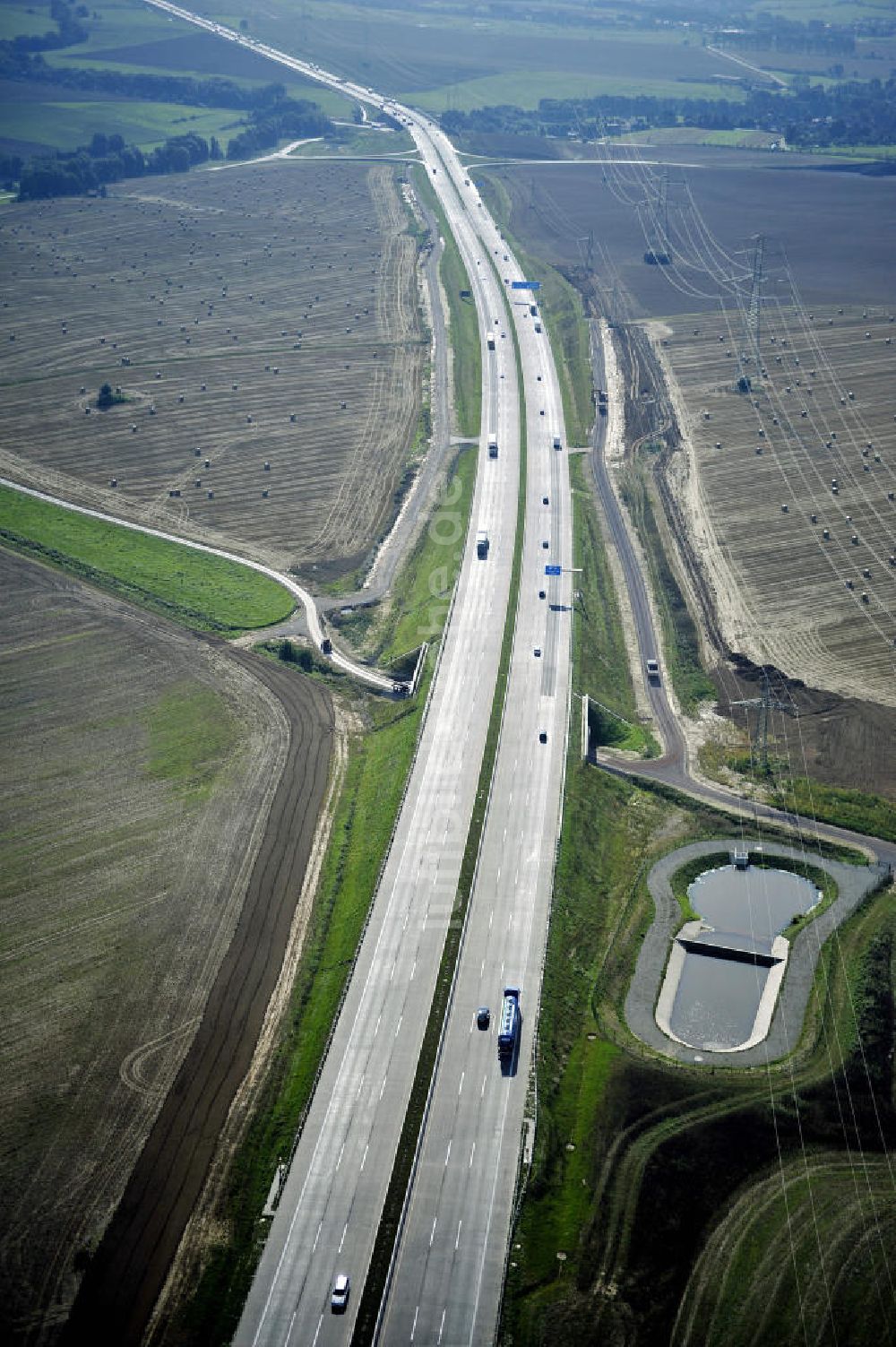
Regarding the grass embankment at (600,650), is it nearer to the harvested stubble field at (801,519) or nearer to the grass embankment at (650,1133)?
A: the harvested stubble field at (801,519)

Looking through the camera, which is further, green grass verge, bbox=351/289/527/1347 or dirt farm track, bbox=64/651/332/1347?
dirt farm track, bbox=64/651/332/1347

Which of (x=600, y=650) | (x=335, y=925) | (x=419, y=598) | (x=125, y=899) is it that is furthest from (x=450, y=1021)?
(x=419, y=598)

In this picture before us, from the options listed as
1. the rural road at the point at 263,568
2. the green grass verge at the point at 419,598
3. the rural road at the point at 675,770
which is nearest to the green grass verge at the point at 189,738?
the rural road at the point at 263,568

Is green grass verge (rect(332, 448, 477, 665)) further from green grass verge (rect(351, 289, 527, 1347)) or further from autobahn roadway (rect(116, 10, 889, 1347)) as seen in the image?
green grass verge (rect(351, 289, 527, 1347))

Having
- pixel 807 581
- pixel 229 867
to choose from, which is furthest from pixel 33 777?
pixel 807 581

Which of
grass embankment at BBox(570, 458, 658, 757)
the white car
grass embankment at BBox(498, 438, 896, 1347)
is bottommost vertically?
the white car

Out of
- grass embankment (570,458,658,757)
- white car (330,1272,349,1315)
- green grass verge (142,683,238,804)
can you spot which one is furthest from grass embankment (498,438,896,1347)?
green grass verge (142,683,238,804)
